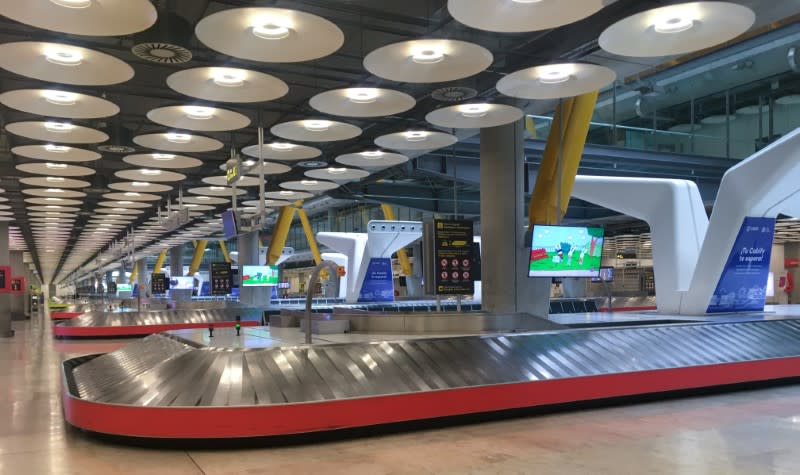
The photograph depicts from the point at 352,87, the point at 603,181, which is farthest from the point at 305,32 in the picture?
the point at 603,181

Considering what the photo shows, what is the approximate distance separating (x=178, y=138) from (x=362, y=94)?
4.78 meters

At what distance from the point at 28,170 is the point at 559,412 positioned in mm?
13730

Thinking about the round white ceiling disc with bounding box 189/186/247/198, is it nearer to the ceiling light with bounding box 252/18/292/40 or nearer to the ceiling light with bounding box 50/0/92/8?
the ceiling light with bounding box 252/18/292/40

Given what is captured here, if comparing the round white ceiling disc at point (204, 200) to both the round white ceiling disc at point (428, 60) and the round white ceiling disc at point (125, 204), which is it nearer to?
the round white ceiling disc at point (125, 204)

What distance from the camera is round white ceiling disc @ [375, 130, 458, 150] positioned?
13.9 metres

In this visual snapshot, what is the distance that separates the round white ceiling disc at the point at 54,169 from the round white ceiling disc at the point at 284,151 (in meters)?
4.64

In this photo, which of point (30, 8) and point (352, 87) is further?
point (352, 87)

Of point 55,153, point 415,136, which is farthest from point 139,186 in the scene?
point 415,136

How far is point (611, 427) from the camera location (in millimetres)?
7887

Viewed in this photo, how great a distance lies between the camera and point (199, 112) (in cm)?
1160

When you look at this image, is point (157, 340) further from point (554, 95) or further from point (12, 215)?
point (12, 215)

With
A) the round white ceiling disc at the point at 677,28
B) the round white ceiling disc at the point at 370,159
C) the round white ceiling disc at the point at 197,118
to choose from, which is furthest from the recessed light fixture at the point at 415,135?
the round white ceiling disc at the point at 677,28

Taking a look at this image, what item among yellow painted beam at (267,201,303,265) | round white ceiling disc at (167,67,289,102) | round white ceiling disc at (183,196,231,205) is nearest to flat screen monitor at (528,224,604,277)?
round white ceiling disc at (167,67,289,102)

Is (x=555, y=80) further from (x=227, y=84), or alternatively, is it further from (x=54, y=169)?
(x=54, y=169)
